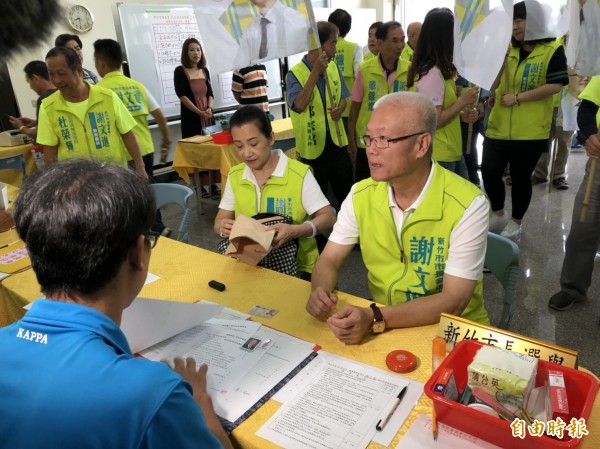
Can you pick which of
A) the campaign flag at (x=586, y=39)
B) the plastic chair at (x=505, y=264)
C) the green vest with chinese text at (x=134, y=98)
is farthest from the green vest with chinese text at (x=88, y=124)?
the campaign flag at (x=586, y=39)

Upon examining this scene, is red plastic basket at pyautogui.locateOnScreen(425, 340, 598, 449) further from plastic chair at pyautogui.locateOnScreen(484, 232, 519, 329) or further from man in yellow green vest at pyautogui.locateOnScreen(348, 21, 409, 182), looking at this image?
man in yellow green vest at pyautogui.locateOnScreen(348, 21, 409, 182)

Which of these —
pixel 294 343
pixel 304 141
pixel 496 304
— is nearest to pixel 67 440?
pixel 294 343

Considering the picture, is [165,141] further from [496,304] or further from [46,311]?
[46,311]

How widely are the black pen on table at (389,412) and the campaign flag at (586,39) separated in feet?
5.53

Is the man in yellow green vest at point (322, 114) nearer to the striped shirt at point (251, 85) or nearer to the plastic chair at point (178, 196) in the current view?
the plastic chair at point (178, 196)

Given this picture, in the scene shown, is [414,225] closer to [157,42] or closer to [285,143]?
[285,143]

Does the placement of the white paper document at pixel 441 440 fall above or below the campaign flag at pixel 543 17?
below

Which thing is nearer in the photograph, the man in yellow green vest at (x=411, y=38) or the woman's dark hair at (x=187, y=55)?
the man in yellow green vest at (x=411, y=38)

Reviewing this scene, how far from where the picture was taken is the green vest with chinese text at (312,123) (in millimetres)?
3197

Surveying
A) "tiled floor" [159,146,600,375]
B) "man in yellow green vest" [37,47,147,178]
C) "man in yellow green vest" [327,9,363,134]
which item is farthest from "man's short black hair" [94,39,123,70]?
"man in yellow green vest" [327,9,363,134]

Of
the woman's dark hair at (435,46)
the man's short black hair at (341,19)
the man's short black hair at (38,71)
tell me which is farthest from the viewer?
the man's short black hair at (341,19)

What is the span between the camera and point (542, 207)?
13.7ft

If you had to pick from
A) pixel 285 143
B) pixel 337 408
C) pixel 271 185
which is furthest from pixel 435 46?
pixel 337 408

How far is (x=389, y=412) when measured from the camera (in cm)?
94
